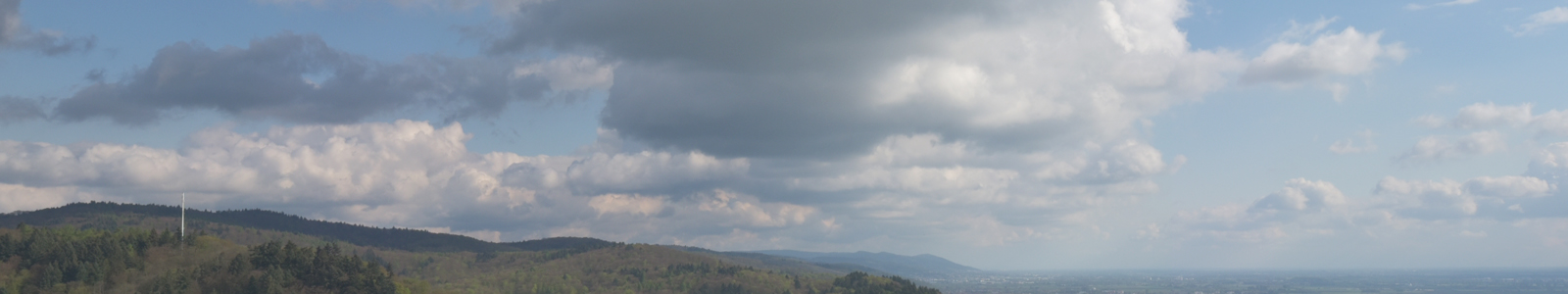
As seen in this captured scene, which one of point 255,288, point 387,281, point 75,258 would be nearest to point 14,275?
point 75,258

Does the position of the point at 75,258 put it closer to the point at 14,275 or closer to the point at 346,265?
the point at 14,275

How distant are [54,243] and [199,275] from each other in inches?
1243

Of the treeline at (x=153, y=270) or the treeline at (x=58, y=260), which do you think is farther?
the treeline at (x=58, y=260)

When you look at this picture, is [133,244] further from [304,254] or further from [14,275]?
[304,254]

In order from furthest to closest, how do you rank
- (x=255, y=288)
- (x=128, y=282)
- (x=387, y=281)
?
(x=387, y=281) < (x=128, y=282) < (x=255, y=288)

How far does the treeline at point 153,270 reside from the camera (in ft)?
510

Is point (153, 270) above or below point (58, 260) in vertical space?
below

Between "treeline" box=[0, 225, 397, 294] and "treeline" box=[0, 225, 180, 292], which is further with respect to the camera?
"treeline" box=[0, 225, 180, 292]

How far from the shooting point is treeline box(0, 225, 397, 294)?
155500 mm

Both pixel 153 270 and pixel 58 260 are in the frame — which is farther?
pixel 153 270

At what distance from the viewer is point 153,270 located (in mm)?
168000

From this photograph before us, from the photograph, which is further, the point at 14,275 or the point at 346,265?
the point at 346,265

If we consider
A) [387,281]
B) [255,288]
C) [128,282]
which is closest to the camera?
[255,288]

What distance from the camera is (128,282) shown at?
163500mm
